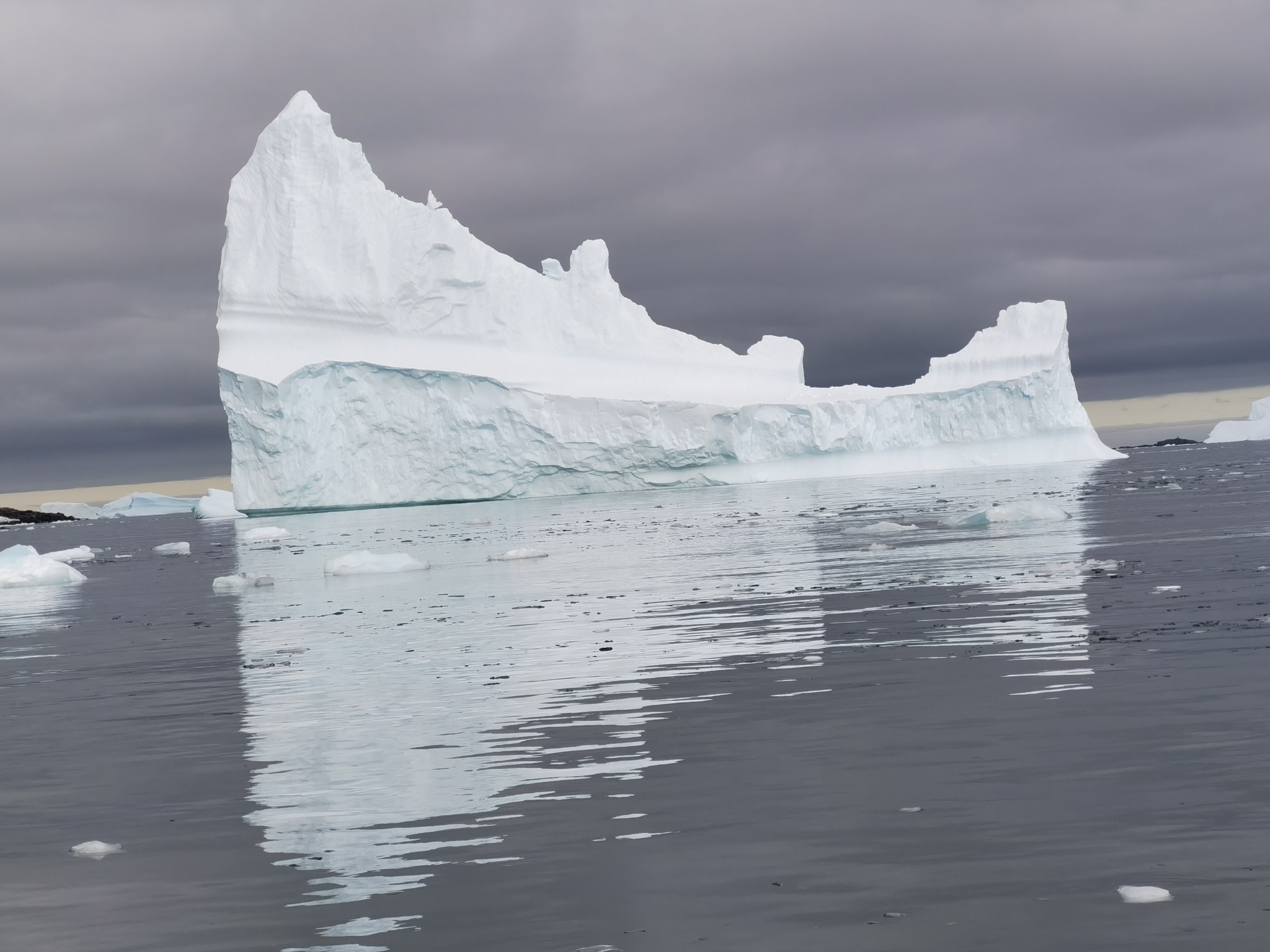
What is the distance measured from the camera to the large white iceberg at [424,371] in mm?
44031

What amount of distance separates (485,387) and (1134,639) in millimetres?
37250

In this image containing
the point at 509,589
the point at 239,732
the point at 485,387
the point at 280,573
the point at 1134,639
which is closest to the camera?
the point at 239,732

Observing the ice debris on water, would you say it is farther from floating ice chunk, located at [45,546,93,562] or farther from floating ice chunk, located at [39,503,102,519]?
floating ice chunk, located at [39,503,102,519]

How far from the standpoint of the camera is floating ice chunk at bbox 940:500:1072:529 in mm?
20109

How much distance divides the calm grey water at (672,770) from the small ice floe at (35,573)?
10.0m

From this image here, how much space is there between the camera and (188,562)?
2592 cm

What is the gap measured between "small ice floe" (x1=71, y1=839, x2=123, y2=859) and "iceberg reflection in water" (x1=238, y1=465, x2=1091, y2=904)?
529 millimetres

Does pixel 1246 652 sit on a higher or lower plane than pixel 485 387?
lower

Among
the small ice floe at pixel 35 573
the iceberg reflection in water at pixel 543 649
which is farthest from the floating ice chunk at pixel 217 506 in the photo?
the iceberg reflection in water at pixel 543 649

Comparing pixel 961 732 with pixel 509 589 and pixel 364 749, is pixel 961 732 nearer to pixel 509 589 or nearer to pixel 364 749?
pixel 364 749

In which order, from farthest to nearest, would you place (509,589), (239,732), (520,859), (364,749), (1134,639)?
(509,589) < (1134,639) < (239,732) < (364,749) < (520,859)

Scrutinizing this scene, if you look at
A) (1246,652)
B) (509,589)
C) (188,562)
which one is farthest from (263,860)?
(188,562)

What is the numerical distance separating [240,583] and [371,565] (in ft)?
6.05

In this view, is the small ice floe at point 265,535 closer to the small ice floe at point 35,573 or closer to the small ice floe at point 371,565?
the small ice floe at point 35,573
